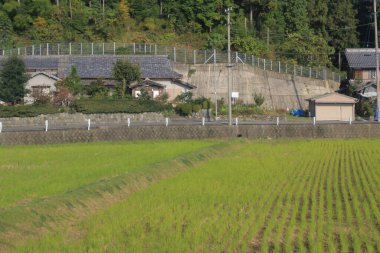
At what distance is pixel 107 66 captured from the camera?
151 ft

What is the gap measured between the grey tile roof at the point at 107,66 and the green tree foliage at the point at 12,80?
5636 millimetres

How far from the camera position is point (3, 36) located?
52000mm

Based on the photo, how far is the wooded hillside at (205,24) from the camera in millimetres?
53344

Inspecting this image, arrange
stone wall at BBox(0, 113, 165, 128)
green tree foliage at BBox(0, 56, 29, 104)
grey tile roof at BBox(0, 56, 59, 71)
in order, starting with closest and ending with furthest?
stone wall at BBox(0, 113, 165, 128) → green tree foliage at BBox(0, 56, 29, 104) → grey tile roof at BBox(0, 56, 59, 71)

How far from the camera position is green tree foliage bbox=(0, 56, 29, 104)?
3875cm

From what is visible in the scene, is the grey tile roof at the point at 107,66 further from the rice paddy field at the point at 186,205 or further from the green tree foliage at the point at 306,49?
the rice paddy field at the point at 186,205

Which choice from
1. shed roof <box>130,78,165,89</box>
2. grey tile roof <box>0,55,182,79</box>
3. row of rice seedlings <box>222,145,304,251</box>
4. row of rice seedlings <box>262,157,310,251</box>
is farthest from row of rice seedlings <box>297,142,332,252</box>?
grey tile roof <box>0,55,182,79</box>

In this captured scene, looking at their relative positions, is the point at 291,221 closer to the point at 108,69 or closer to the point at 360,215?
the point at 360,215

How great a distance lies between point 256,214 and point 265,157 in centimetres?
977

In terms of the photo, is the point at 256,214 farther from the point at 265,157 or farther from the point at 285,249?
the point at 265,157

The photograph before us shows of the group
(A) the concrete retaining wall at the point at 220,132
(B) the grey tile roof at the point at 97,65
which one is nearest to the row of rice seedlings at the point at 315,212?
(A) the concrete retaining wall at the point at 220,132

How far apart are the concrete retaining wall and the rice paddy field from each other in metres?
9.06

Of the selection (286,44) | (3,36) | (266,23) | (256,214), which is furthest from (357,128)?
(3,36)

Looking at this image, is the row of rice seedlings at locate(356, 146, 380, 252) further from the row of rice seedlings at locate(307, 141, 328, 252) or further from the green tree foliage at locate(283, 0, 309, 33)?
the green tree foliage at locate(283, 0, 309, 33)
